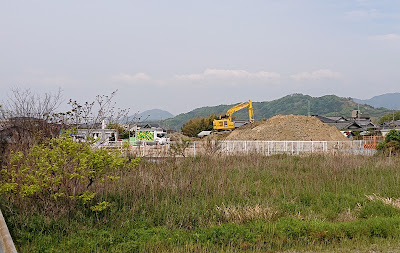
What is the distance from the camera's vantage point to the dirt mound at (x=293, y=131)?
31752 millimetres

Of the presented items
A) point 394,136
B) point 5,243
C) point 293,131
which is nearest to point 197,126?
point 293,131

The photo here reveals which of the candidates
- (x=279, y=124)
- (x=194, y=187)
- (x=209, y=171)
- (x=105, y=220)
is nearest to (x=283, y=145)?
(x=279, y=124)

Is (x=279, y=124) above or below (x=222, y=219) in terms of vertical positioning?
above

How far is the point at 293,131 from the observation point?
32.5m

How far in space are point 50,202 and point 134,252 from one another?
1.96 m

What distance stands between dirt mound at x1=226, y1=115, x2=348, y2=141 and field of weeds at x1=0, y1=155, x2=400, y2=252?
71.8 feet

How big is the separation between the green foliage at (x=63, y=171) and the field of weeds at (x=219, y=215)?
0.97 ft

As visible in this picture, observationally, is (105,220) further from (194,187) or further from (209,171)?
(209,171)

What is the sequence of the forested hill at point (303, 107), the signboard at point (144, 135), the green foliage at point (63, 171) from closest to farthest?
the green foliage at point (63, 171) → the signboard at point (144, 135) → the forested hill at point (303, 107)

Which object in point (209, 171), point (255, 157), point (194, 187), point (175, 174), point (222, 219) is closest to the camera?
point (222, 219)

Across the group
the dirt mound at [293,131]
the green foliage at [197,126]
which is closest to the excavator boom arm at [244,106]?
the dirt mound at [293,131]

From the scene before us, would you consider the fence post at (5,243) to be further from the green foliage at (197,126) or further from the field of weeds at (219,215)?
the green foliage at (197,126)

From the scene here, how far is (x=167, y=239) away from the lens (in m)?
5.60

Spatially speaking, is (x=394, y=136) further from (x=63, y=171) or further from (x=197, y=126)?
(x=197, y=126)
